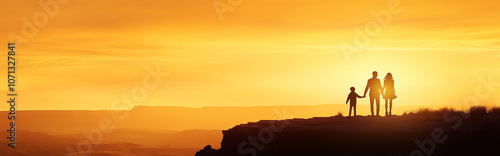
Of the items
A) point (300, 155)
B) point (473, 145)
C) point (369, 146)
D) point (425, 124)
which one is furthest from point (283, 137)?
point (473, 145)

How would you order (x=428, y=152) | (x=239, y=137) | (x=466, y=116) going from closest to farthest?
(x=428, y=152), (x=466, y=116), (x=239, y=137)

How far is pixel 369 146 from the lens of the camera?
26562 millimetres

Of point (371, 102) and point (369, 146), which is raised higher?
point (371, 102)

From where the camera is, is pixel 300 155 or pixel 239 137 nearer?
pixel 300 155

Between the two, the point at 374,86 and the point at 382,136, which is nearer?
the point at 382,136

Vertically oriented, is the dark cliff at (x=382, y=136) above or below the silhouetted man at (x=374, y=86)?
below

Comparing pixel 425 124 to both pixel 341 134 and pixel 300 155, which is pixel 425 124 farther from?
pixel 300 155

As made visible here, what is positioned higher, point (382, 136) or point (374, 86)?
point (374, 86)

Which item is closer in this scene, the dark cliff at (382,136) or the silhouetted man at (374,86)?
the dark cliff at (382,136)

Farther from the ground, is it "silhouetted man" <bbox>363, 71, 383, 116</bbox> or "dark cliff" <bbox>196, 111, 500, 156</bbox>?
"silhouetted man" <bbox>363, 71, 383, 116</bbox>

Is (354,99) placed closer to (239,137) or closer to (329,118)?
(329,118)

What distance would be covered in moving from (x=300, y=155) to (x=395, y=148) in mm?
3864

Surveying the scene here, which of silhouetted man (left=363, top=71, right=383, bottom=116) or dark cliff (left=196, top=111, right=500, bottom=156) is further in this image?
silhouetted man (left=363, top=71, right=383, bottom=116)

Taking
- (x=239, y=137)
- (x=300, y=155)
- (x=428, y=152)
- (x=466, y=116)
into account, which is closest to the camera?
(x=428, y=152)
